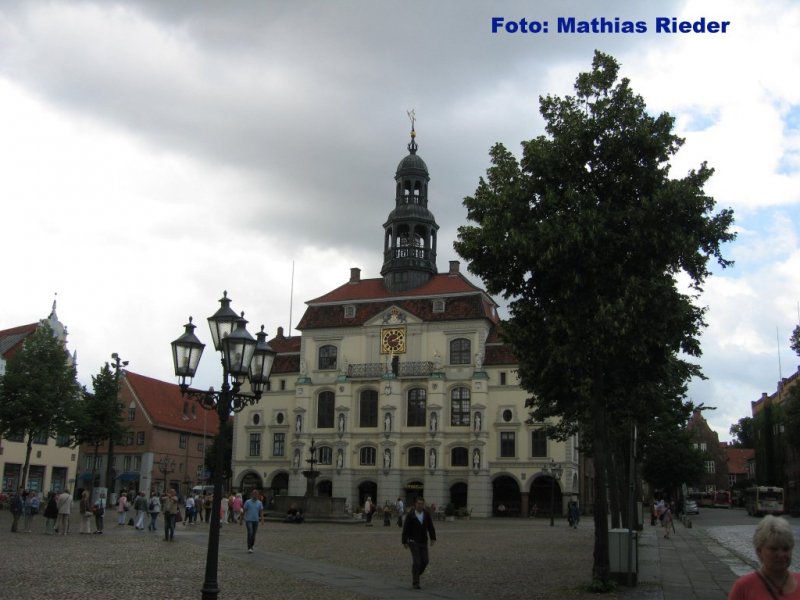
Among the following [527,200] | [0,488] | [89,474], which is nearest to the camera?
[527,200]

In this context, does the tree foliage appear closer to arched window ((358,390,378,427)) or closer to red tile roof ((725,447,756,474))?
red tile roof ((725,447,756,474))

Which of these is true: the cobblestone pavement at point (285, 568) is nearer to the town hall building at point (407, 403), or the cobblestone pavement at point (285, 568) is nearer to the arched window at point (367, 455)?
the town hall building at point (407, 403)

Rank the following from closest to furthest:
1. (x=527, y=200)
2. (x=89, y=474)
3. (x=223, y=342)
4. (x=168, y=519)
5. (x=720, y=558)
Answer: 1. (x=223, y=342)
2. (x=527, y=200)
3. (x=720, y=558)
4. (x=168, y=519)
5. (x=89, y=474)


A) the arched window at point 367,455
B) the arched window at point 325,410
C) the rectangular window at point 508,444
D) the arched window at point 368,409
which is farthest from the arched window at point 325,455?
the rectangular window at point 508,444

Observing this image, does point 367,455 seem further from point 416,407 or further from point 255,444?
point 255,444

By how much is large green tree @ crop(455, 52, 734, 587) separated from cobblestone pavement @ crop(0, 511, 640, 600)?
3199 millimetres

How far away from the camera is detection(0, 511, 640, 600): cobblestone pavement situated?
1627 centimetres

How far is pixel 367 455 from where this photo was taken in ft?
229

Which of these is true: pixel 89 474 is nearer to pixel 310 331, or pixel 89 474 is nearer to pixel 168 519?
pixel 310 331

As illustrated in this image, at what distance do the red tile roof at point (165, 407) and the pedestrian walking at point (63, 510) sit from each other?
163ft

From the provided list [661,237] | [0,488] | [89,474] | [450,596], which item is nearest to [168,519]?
[450,596]

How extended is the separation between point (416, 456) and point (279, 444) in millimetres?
12897

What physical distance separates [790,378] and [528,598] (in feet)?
325

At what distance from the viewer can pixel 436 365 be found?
6900cm
